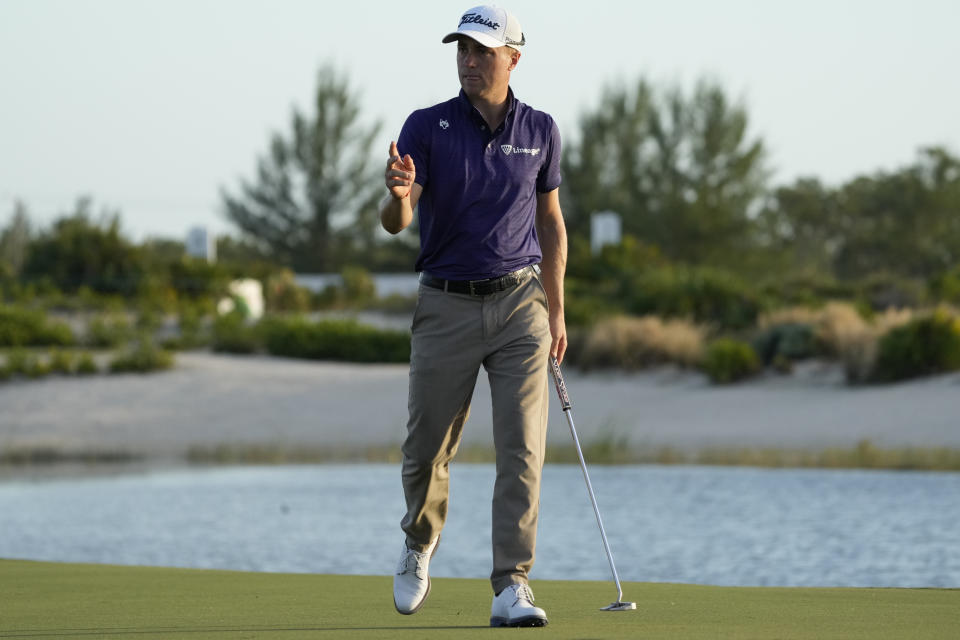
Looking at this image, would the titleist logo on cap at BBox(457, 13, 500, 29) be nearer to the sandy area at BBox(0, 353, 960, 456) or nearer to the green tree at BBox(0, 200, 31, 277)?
the sandy area at BBox(0, 353, 960, 456)

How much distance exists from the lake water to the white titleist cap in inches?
169

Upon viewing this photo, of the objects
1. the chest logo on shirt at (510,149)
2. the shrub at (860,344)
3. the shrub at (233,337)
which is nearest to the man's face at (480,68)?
the chest logo on shirt at (510,149)

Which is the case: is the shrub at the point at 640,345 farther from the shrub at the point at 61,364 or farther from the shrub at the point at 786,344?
the shrub at the point at 61,364

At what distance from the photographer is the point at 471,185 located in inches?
211

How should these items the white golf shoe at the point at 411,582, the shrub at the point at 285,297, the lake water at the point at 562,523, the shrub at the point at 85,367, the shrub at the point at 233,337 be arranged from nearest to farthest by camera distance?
1. the white golf shoe at the point at 411,582
2. the lake water at the point at 562,523
3. the shrub at the point at 85,367
4. the shrub at the point at 233,337
5. the shrub at the point at 285,297

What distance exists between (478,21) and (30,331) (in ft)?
73.8

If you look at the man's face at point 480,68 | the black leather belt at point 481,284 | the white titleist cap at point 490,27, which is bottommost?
the black leather belt at point 481,284

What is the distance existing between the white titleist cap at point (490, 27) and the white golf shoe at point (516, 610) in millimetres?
1801

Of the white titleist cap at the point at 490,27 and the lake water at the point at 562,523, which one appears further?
the lake water at the point at 562,523

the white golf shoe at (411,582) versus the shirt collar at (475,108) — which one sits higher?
the shirt collar at (475,108)

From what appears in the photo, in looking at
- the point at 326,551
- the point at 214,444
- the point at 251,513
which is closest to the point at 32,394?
the point at 214,444

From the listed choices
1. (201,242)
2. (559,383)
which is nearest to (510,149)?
(559,383)

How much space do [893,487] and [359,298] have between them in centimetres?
2562

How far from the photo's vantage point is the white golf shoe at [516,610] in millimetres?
5125
